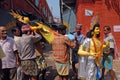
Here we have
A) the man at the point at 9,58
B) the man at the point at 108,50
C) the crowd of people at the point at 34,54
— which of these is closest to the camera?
the crowd of people at the point at 34,54

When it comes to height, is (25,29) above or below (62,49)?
above

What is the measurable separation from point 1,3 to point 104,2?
15.6 ft

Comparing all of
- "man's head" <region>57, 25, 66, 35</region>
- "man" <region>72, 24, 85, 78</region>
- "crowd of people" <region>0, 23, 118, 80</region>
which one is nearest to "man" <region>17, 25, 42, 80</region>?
"crowd of people" <region>0, 23, 118, 80</region>

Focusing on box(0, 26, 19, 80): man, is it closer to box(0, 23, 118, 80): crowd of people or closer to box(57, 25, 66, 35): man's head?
box(0, 23, 118, 80): crowd of people

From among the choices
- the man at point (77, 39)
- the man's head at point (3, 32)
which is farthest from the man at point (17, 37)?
the man at point (77, 39)

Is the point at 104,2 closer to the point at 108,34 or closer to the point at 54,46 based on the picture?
the point at 108,34

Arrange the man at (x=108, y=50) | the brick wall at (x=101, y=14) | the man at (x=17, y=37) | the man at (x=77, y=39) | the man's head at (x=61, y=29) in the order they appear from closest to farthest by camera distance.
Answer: the man's head at (x=61, y=29) → the man at (x=17, y=37) → the man at (x=108, y=50) → the man at (x=77, y=39) → the brick wall at (x=101, y=14)

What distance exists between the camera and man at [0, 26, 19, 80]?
27.3ft

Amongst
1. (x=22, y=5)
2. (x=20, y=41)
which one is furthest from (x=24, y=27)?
(x=22, y=5)

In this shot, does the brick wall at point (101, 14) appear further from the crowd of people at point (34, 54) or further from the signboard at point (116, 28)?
the crowd of people at point (34, 54)

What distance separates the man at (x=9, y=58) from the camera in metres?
8.31

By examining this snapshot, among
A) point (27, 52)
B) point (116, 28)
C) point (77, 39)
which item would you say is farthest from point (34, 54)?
point (116, 28)

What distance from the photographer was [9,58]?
329 inches

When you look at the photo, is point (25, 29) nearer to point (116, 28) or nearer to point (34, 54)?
point (34, 54)
